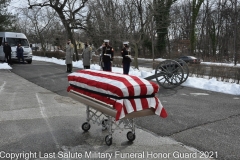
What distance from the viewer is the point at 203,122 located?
5.79 metres

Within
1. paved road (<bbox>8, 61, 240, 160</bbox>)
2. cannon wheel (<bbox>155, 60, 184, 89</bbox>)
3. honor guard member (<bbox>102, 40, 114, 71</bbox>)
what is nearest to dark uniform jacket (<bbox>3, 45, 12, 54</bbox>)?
honor guard member (<bbox>102, 40, 114, 71</bbox>)

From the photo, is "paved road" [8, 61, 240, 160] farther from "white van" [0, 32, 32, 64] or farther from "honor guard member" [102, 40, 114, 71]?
"white van" [0, 32, 32, 64]

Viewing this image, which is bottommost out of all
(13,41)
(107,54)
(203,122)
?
(203,122)

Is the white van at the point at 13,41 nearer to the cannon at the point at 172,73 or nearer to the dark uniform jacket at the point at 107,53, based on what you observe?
the dark uniform jacket at the point at 107,53

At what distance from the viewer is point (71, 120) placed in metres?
6.02

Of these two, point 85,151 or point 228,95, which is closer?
point 85,151

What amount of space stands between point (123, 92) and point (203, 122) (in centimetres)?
272

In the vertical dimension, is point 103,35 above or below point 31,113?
above

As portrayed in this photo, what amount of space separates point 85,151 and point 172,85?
7146mm

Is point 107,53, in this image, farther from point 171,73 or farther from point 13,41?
point 13,41

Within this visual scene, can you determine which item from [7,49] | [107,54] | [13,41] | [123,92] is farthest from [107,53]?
[13,41]

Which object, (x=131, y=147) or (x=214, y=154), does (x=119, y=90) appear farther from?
(x=214, y=154)

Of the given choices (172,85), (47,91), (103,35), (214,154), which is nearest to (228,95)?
(172,85)

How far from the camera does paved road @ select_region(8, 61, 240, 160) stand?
4.49m
